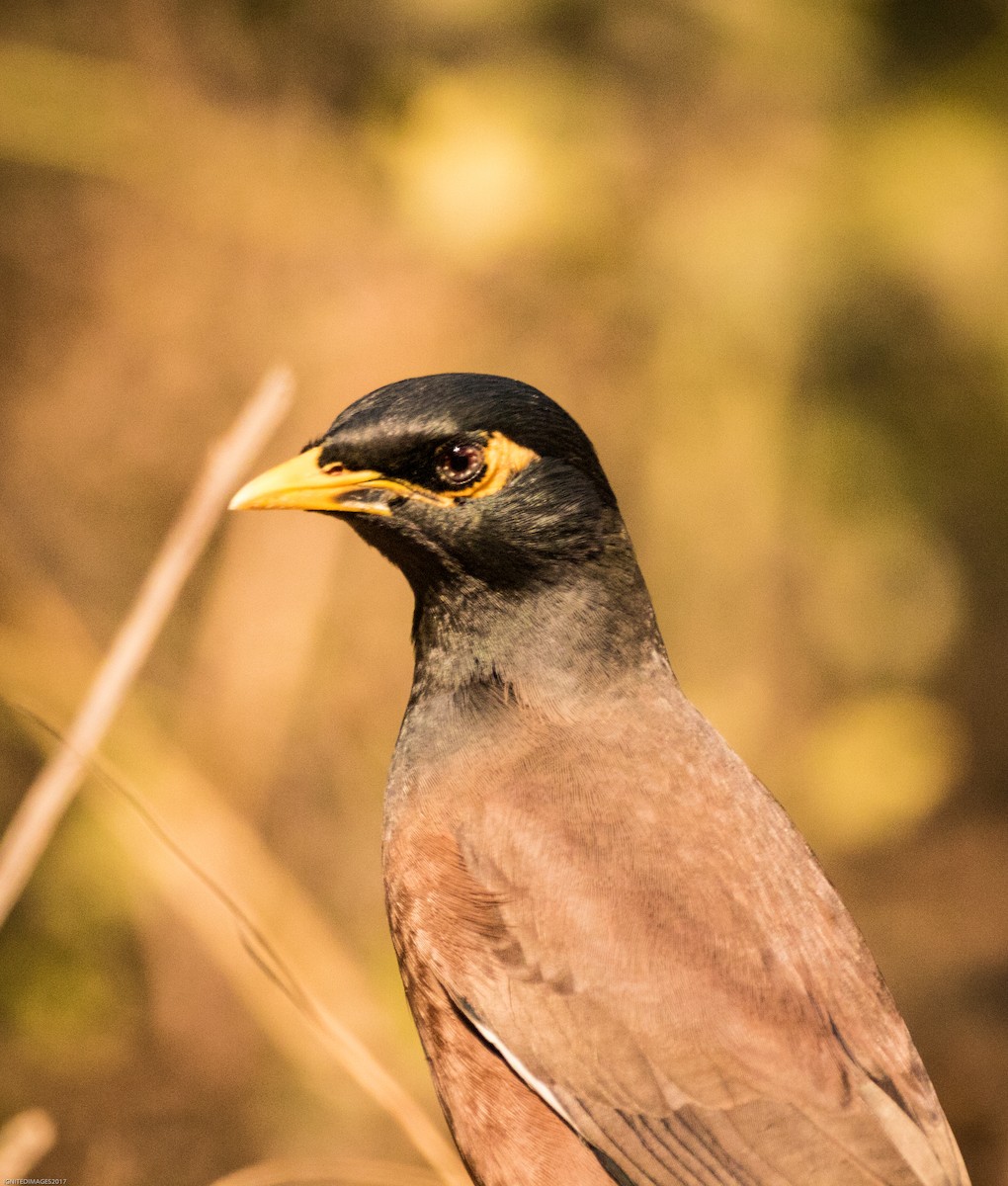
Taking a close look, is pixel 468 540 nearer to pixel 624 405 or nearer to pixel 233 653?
pixel 233 653

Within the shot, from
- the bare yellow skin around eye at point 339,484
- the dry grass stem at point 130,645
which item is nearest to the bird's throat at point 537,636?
the bare yellow skin around eye at point 339,484

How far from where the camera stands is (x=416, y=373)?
5000mm

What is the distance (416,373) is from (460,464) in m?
2.53

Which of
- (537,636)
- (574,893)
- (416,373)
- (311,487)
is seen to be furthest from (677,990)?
(416,373)

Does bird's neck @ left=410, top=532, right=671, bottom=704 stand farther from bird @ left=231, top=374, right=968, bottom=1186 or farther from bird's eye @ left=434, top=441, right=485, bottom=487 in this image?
bird's eye @ left=434, top=441, right=485, bottom=487

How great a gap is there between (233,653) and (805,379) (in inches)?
78.0

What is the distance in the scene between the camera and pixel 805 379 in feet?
13.8

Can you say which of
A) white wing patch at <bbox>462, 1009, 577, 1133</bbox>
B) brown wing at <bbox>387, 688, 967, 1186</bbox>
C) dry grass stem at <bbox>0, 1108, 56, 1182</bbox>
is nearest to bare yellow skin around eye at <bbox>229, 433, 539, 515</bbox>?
brown wing at <bbox>387, 688, 967, 1186</bbox>

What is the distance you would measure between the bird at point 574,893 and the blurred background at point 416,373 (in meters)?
0.85

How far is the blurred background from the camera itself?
143 inches

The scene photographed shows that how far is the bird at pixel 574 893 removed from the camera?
231 cm

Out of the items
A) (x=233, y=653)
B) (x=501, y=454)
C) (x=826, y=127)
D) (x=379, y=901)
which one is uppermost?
(x=826, y=127)

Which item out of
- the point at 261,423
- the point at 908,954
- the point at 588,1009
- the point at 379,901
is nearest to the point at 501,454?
the point at 261,423

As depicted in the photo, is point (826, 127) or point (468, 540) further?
point (826, 127)
